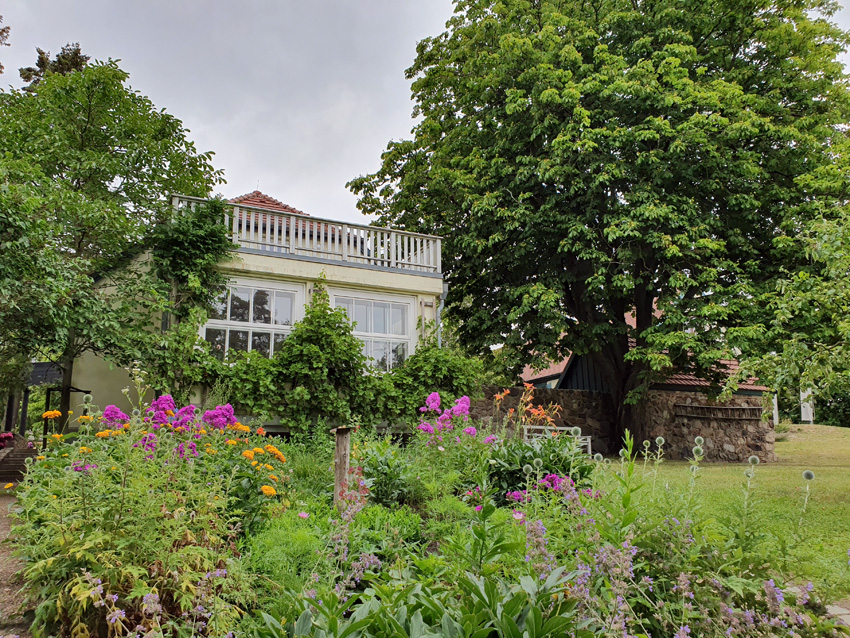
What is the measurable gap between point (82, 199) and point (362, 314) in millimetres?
4795

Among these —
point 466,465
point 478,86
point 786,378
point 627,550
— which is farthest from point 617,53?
point 627,550

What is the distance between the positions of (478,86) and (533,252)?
3924 mm

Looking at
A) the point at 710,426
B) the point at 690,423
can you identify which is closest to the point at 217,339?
the point at 690,423

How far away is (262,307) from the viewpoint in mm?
9141

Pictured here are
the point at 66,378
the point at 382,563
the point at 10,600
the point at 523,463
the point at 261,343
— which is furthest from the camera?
the point at 66,378

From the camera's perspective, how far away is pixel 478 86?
39.2ft

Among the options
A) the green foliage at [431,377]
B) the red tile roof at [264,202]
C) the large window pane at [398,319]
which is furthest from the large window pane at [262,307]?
the red tile roof at [264,202]

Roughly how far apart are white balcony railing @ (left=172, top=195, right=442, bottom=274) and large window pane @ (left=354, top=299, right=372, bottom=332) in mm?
752

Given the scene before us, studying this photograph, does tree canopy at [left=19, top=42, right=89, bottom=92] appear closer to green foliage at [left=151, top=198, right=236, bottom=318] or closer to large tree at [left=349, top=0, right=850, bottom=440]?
green foliage at [left=151, top=198, right=236, bottom=318]

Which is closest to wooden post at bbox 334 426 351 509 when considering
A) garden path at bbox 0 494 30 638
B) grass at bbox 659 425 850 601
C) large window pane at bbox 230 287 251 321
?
garden path at bbox 0 494 30 638

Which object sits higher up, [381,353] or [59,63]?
[59,63]

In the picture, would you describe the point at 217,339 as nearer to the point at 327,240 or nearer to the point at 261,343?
the point at 261,343

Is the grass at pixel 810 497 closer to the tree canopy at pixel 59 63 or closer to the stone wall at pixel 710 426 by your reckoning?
the stone wall at pixel 710 426

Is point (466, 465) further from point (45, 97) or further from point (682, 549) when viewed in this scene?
point (45, 97)
